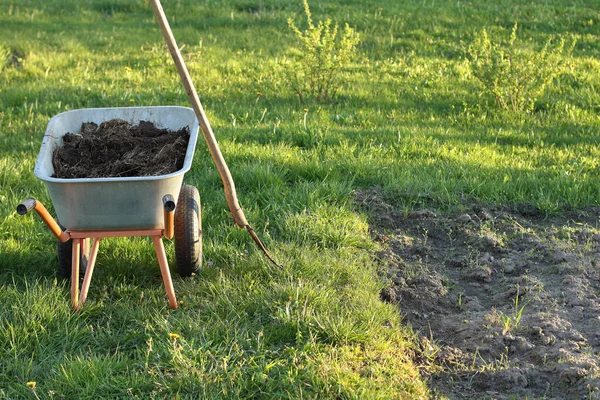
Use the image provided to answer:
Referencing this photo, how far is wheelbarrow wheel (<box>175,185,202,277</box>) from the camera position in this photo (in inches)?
148

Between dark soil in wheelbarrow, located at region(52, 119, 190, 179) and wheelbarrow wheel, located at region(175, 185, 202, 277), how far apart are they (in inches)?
7.6

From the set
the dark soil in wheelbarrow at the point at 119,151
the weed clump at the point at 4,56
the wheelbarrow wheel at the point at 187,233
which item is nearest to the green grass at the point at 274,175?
the weed clump at the point at 4,56

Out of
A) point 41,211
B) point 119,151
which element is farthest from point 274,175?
point 41,211

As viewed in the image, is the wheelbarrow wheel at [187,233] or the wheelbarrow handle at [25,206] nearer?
the wheelbarrow handle at [25,206]

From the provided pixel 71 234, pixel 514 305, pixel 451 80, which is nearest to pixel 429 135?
pixel 451 80

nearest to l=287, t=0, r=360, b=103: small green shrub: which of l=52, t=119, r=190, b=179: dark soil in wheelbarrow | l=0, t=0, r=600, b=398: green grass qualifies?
l=0, t=0, r=600, b=398: green grass

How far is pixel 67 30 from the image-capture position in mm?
9938

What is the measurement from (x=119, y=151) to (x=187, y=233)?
26.0 inches

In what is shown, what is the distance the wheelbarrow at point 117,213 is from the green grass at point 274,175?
161 millimetres

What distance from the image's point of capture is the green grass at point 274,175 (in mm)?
3180

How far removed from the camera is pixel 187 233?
3762mm

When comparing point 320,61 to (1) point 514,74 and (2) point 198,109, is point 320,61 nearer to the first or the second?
(1) point 514,74

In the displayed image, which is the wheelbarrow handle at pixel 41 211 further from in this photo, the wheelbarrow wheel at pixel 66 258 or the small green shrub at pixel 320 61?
the small green shrub at pixel 320 61

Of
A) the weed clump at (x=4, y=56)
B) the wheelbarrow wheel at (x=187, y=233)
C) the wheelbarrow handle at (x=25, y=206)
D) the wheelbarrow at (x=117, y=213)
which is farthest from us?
the weed clump at (x=4, y=56)
